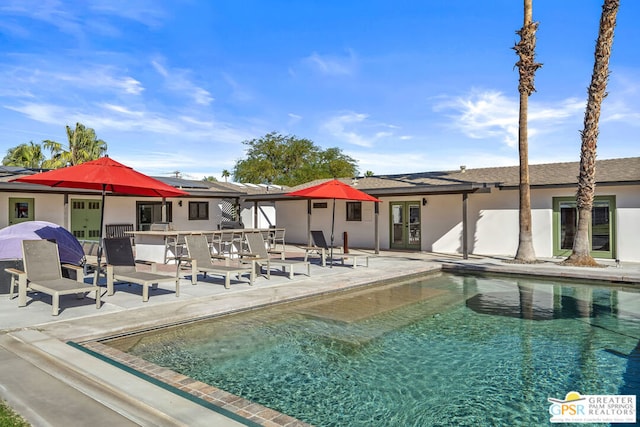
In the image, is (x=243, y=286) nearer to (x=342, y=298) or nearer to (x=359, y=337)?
(x=342, y=298)

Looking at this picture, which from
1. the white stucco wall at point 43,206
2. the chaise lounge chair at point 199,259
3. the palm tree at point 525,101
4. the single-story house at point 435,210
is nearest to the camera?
the chaise lounge chair at point 199,259

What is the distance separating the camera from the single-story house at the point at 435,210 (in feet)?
44.9

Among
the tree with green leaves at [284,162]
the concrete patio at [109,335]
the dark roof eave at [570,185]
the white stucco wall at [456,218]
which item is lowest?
the concrete patio at [109,335]

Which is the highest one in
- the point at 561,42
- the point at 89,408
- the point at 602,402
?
the point at 561,42

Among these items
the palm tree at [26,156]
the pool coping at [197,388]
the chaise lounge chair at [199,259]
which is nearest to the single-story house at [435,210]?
the chaise lounge chair at [199,259]

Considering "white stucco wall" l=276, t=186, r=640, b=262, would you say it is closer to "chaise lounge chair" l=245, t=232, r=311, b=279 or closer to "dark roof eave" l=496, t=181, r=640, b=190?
"dark roof eave" l=496, t=181, r=640, b=190

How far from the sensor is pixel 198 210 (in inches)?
800

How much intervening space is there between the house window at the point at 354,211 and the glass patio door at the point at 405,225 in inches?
64.2

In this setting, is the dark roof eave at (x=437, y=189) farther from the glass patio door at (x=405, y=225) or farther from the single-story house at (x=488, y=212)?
the glass patio door at (x=405, y=225)

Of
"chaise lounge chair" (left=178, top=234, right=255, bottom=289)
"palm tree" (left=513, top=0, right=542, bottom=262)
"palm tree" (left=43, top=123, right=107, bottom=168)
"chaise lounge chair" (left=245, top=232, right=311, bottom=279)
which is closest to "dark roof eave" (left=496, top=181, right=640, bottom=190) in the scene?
"palm tree" (left=513, top=0, right=542, bottom=262)

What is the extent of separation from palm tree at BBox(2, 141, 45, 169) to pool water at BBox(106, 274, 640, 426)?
29822 mm

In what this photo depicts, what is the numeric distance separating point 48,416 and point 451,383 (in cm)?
353

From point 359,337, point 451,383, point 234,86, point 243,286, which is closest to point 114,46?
point 234,86

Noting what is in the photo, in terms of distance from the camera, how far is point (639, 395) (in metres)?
3.94
